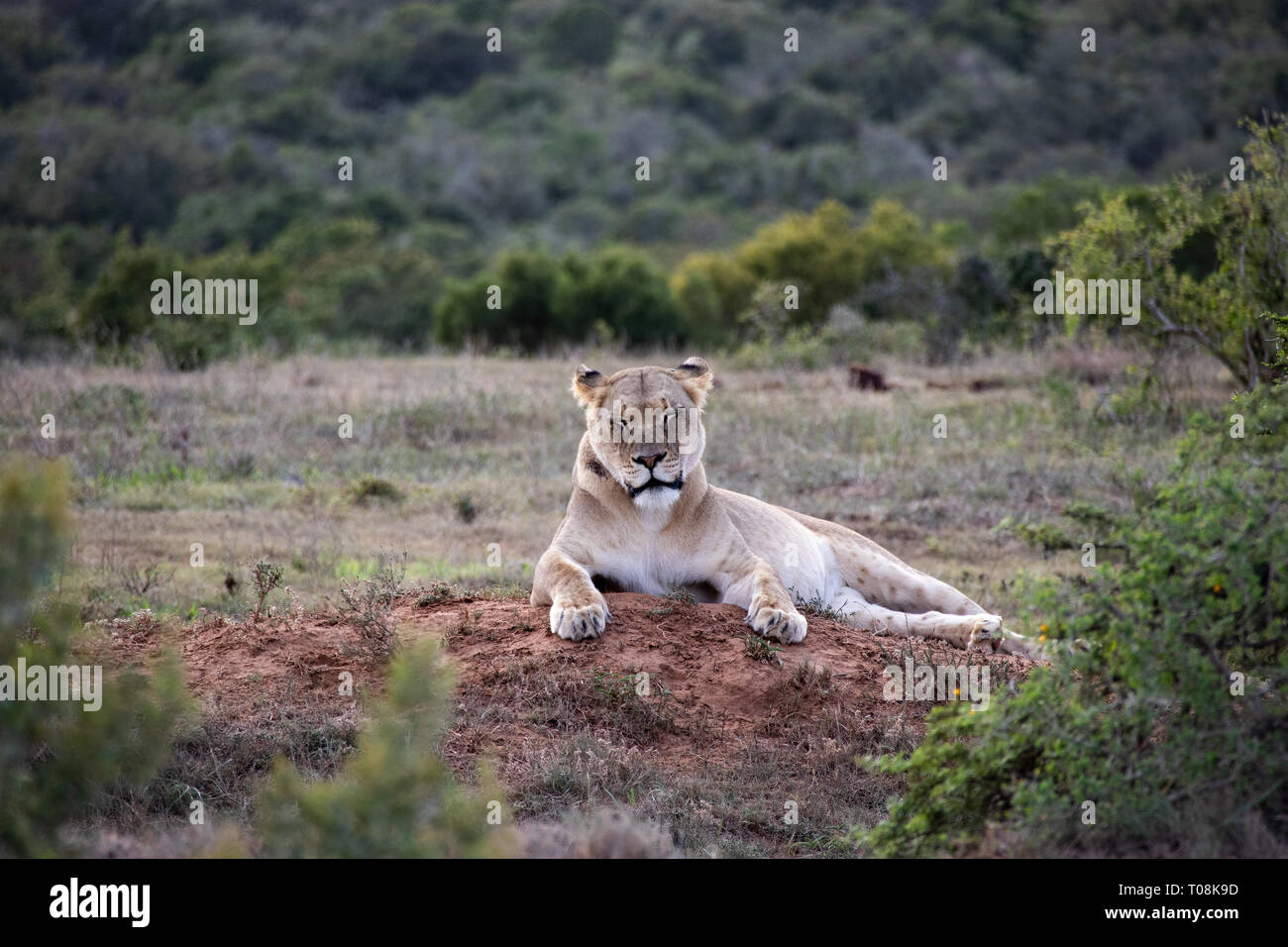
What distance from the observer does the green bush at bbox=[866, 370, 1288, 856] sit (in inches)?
161

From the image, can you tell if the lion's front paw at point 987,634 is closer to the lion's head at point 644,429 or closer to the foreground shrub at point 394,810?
the lion's head at point 644,429

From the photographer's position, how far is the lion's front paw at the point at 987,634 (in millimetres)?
7211

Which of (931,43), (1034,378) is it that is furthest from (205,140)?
(1034,378)

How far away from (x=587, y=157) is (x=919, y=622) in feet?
165

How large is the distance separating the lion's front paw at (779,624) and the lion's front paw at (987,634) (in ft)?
3.93

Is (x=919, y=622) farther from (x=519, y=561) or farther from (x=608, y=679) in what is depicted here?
(x=519, y=561)

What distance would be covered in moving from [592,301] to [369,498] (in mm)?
13034

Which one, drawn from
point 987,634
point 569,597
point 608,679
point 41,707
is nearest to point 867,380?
point 987,634

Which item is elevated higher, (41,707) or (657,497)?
(657,497)

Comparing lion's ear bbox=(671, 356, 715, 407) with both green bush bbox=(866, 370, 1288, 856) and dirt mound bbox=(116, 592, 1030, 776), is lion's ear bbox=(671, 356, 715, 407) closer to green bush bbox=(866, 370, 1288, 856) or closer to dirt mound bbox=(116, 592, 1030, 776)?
dirt mound bbox=(116, 592, 1030, 776)

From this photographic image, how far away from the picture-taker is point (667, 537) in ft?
22.5

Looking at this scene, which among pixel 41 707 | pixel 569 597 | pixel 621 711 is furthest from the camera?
pixel 569 597

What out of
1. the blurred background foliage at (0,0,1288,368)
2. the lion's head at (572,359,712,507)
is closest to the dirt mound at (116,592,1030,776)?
the lion's head at (572,359,712,507)

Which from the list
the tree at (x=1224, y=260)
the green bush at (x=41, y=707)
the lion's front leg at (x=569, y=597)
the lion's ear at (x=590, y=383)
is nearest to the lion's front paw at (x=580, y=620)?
the lion's front leg at (x=569, y=597)
